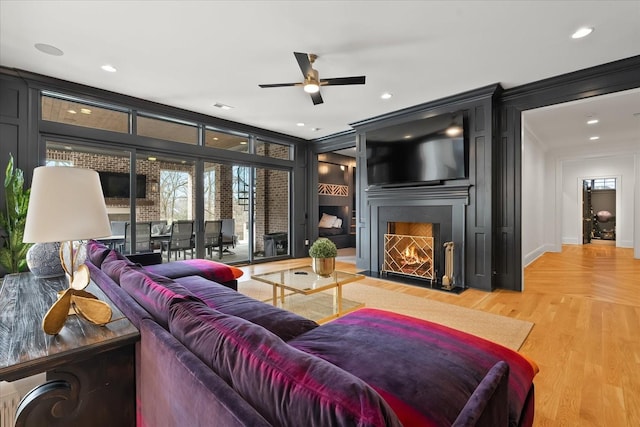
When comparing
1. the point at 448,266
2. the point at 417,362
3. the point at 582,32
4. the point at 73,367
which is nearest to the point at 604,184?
the point at 448,266

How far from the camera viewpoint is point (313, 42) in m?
2.84

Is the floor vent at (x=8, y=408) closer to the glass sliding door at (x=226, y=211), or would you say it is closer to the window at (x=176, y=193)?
the window at (x=176, y=193)

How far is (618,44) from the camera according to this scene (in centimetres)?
287

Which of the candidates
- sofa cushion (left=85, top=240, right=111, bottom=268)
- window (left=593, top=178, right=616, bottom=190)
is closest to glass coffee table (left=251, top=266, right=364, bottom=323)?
sofa cushion (left=85, top=240, right=111, bottom=268)

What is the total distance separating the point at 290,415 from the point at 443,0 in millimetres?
2834

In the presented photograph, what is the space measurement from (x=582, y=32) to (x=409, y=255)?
3354 mm

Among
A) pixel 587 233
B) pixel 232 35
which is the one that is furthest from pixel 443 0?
pixel 587 233

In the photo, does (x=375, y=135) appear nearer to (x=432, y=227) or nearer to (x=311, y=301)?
(x=432, y=227)

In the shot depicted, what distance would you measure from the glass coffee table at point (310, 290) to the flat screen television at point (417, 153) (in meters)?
2.18

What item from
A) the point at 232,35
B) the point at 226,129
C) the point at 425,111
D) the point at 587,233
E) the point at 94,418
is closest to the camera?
the point at 94,418

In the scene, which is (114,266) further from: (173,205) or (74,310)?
(173,205)

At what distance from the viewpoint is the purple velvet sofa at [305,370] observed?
63 centimetres

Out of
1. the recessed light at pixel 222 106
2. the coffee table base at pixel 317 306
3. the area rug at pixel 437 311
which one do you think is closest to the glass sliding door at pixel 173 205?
the recessed light at pixel 222 106

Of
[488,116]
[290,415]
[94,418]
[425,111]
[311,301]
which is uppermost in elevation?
[425,111]
